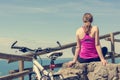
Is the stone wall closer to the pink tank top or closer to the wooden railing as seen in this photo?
the pink tank top

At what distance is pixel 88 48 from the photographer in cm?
977

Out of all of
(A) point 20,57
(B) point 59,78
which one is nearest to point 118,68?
(B) point 59,78

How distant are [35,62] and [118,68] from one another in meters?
2.11

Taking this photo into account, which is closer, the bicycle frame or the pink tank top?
the bicycle frame

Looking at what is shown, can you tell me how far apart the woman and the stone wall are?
17 centimetres

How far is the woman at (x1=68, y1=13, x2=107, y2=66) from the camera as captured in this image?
30.8 ft

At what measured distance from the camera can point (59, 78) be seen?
8.29m

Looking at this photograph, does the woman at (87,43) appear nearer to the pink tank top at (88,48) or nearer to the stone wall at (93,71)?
A: the pink tank top at (88,48)

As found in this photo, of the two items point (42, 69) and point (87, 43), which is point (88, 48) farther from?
point (42, 69)

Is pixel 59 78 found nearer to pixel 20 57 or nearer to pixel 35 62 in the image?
pixel 35 62

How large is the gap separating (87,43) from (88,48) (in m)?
0.14

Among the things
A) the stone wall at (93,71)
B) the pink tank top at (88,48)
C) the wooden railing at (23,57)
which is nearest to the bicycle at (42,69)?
the wooden railing at (23,57)

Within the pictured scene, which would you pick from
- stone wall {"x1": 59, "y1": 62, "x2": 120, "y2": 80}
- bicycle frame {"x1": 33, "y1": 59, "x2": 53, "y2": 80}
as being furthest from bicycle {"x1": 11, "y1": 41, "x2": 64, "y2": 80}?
stone wall {"x1": 59, "y1": 62, "x2": 120, "y2": 80}

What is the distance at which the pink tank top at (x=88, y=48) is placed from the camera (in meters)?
9.66
